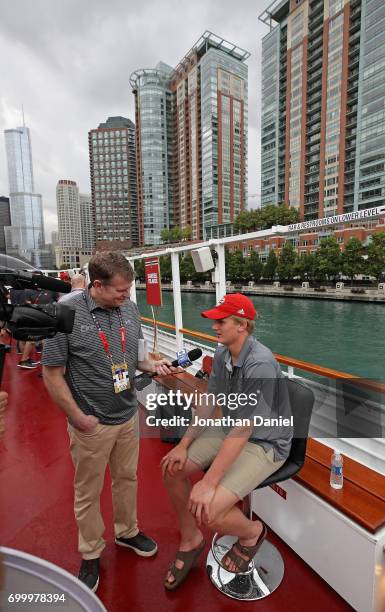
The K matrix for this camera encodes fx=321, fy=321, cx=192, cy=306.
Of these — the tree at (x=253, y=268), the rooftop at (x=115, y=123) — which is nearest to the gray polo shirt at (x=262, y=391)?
the tree at (x=253, y=268)

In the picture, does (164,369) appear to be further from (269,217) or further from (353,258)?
(269,217)

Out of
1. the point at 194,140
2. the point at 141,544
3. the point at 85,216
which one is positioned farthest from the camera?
the point at 85,216

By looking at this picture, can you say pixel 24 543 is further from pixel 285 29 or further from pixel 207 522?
pixel 285 29

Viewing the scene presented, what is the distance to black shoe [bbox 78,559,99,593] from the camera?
1.34 m

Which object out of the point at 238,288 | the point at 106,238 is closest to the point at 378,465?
the point at 238,288

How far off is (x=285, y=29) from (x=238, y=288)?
157 feet

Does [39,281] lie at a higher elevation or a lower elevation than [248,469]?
higher

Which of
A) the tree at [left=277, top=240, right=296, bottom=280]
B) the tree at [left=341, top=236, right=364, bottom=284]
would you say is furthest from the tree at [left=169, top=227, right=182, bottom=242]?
the tree at [left=341, top=236, right=364, bottom=284]

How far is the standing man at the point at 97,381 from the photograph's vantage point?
1.24 metres

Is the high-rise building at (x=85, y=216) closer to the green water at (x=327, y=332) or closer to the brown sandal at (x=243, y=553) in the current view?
the green water at (x=327, y=332)

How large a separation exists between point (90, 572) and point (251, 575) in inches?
27.2

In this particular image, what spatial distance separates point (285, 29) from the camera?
53.7 meters

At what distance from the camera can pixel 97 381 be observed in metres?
1.30

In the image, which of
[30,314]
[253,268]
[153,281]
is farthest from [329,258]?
[30,314]
